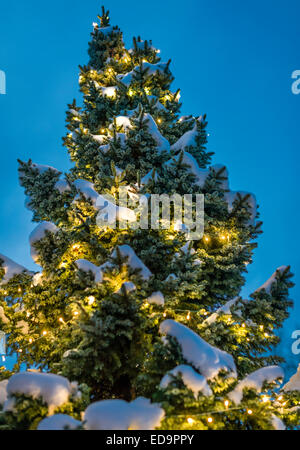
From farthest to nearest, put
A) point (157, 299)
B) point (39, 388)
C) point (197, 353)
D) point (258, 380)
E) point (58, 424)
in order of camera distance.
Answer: point (157, 299) → point (258, 380) → point (197, 353) → point (39, 388) → point (58, 424)

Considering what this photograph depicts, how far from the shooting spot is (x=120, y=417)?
2117mm

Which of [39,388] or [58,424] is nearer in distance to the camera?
[58,424]

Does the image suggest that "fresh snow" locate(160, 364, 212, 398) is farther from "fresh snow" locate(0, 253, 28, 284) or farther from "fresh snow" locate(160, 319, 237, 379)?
"fresh snow" locate(0, 253, 28, 284)

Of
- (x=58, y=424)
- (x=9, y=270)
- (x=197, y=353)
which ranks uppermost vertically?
(x=9, y=270)

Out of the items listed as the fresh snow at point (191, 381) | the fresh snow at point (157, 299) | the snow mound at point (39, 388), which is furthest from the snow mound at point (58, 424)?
the fresh snow at point (157, 299)

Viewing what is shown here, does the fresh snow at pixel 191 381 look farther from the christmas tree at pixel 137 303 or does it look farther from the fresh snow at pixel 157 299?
the fresh snow at pixel 157 299

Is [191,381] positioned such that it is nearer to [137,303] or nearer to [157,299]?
[137,303]

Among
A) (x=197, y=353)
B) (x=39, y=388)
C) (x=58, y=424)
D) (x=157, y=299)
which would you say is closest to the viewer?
(x=58, y=424)

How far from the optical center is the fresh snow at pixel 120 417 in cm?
211

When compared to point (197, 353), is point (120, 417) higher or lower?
lower

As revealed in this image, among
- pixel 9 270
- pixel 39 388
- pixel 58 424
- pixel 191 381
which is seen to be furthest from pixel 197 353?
pixel 9 270

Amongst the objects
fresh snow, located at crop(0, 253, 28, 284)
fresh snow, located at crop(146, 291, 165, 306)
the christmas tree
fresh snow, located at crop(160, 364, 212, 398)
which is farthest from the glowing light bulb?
fresh snow, located at crop(0, 253, 28, 284)

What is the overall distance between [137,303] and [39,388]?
1.34 metres
